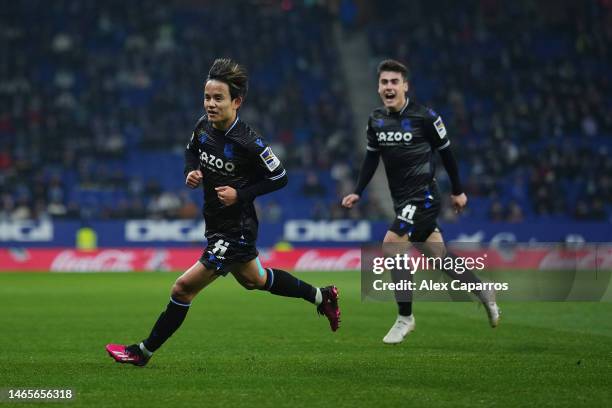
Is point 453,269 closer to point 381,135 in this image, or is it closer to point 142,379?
point 381,135

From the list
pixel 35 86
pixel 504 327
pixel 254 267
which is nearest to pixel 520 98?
pixel 35 86

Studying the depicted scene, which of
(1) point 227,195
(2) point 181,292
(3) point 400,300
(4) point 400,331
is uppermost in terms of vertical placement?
(1) point 227,195

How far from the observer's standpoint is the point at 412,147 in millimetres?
10148

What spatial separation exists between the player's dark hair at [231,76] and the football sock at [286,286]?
1.57 metres

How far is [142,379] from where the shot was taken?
7352 mm

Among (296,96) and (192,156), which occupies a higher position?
(192,156)

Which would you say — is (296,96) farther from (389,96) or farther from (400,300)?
(400,300)

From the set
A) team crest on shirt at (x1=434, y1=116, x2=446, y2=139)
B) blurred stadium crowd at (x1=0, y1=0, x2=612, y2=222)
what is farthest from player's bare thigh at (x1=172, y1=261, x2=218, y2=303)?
blurred stadium crowd at (x1=0, y1=0, x2=612, y2=222)

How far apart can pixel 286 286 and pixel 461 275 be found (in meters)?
2.39

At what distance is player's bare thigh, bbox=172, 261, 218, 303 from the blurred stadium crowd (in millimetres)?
19831

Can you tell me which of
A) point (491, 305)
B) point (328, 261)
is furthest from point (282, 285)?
point (328, 261)

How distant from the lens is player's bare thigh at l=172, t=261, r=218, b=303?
791 centimetres

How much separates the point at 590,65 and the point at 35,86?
18759 millimetres

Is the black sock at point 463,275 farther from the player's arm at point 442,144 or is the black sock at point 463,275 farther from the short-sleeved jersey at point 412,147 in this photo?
the short-sleeved jersey at point 412,147
